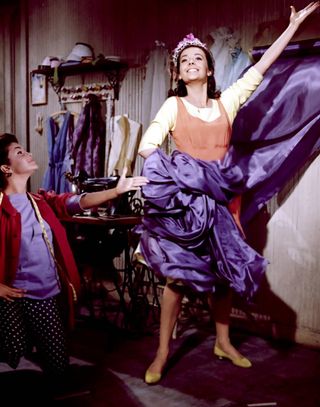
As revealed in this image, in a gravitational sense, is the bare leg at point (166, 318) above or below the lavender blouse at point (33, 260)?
below

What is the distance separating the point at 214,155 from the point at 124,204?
1.17 m

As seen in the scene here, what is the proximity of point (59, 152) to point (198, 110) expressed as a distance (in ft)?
7.96

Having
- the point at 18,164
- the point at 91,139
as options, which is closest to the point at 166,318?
the point at 18,164

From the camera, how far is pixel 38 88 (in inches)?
217

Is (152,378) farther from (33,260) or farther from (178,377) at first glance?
(33,260)

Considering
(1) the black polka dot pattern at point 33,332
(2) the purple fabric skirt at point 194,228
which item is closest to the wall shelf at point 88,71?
(2) the purple fabric skirt at point 194,228

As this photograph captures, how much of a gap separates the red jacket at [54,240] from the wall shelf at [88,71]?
2.00 metres

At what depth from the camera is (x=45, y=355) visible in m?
2.73

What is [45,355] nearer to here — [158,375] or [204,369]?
[158,375]

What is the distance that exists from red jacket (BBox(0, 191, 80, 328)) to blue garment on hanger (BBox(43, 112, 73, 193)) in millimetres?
2190

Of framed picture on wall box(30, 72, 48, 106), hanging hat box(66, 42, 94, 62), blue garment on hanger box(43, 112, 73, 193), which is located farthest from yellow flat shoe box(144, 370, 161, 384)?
framed picture on wall box(30, 72, 48, 106)

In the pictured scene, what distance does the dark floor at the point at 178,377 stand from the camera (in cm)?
271

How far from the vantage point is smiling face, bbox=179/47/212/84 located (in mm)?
3044

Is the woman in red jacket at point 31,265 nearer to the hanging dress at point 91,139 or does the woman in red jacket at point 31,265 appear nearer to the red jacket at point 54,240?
→ the red jacket at point 54,240
